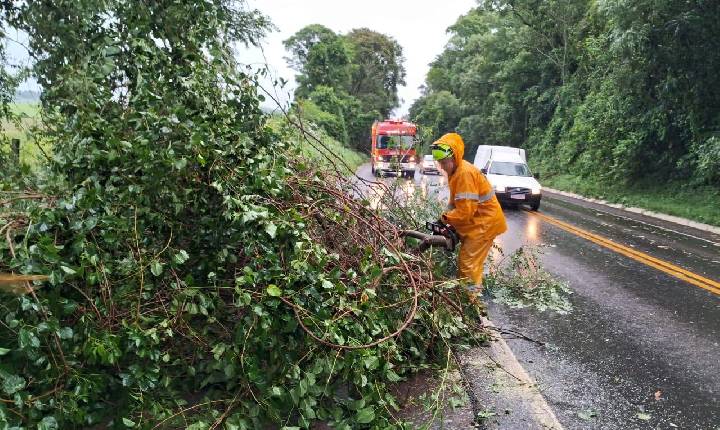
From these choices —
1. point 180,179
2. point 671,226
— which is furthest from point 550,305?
point 671,226

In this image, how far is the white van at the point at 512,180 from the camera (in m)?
15.1

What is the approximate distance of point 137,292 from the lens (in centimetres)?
296

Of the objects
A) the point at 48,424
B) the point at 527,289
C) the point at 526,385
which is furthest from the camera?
the point at 527,289

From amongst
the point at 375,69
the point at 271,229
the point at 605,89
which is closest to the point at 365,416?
the point at 271,229

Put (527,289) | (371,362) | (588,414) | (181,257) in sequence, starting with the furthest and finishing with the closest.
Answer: (527,289) → (588,414) → (371,362) → (181,257)

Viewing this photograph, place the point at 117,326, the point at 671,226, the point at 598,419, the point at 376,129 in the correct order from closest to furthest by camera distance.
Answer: the point at 117,326 → the point at 598,419 → the point at 671,226 → the point at 376,129

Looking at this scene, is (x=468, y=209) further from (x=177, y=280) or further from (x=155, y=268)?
(x=155, y=268)

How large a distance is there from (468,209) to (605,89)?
2353 cm

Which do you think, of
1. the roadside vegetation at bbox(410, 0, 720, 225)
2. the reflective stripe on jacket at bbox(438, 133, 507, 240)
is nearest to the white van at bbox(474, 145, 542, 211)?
the roadside vegetation at bbox(410, 0, 720, 225)

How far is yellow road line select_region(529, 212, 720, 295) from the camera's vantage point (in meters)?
7.19

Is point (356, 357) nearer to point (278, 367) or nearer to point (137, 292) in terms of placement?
point (278, 367)

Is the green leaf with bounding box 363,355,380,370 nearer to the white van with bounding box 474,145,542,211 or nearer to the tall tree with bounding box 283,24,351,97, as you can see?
the white van with bounding box 474,145,542,211

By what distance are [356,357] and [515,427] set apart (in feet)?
4.19

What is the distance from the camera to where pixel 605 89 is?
2525 cm
